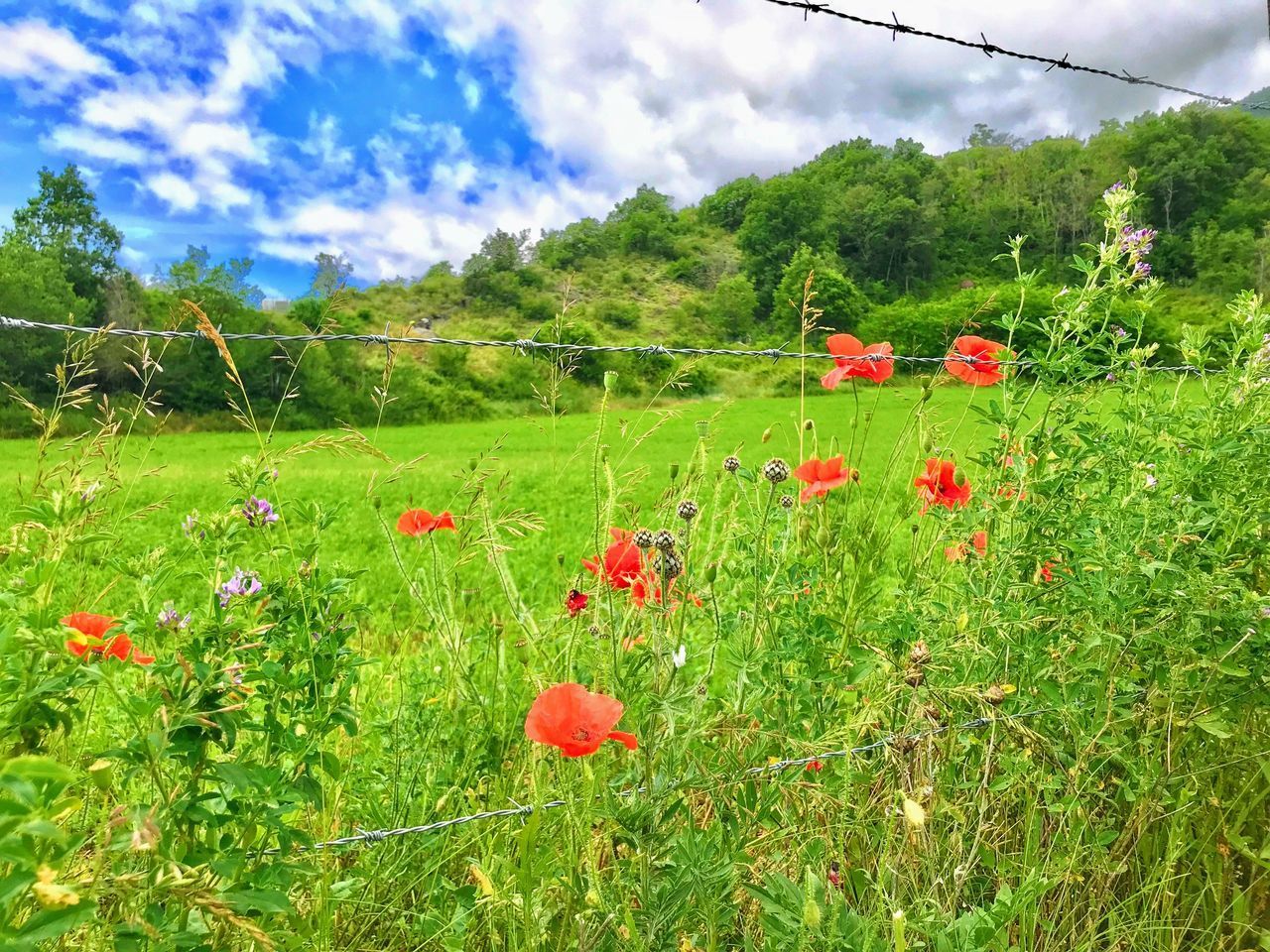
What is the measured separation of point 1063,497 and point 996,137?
78.8m

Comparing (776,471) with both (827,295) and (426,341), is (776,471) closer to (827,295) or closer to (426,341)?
(426,341)

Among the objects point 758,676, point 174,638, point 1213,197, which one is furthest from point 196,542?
point 1213,197

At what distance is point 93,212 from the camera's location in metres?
35.5

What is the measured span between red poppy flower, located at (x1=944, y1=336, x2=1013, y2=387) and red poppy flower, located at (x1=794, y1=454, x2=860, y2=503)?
40 cm

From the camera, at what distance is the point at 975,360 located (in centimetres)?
174

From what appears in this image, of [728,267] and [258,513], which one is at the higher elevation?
[728,267]

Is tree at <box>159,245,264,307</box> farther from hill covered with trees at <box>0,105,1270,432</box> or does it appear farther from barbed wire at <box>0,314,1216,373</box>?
barbed wire at <box>0,314,1216,373</box>

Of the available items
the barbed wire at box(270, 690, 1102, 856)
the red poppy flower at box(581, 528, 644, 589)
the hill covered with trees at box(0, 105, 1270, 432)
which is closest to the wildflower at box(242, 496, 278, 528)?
the barbed wire at box(270, 690, 1102, 856)

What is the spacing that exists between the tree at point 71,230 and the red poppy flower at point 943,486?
124 feet

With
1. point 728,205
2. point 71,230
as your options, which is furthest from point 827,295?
point 71,230

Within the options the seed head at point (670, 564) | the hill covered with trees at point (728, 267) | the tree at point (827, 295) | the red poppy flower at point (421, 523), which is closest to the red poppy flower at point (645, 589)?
the seed head at point (670, 564)

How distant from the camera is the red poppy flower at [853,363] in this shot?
1744 millimetres

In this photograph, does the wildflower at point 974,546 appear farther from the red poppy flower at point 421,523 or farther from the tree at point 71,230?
the tree at point 71,230

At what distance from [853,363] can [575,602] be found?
86cm
